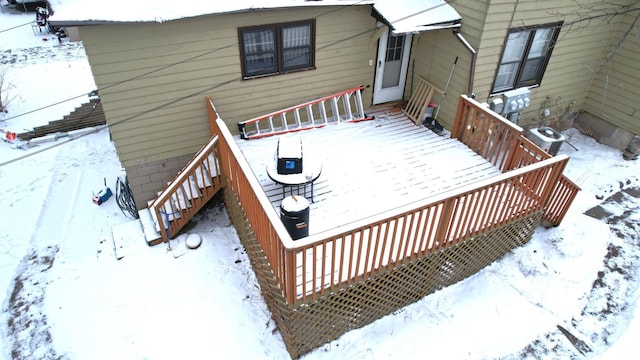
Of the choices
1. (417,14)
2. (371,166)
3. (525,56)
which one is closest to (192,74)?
(371,166)

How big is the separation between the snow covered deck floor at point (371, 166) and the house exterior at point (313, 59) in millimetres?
846

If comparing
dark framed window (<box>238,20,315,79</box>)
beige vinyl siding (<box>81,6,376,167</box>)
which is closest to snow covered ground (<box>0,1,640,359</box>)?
beige vinyl siding (<box>81,6,376,167</box>)

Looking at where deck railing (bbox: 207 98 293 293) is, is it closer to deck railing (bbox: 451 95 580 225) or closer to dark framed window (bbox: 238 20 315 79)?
dark framed window (bbox: 238 20 315 79)

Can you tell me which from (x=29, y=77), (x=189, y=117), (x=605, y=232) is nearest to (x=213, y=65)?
(x=189, y=117)

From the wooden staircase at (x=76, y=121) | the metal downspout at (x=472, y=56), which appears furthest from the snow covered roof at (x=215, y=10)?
the wooden staircase at (x=76, y=121)

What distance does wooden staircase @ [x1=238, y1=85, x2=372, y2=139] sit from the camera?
7.68 meters

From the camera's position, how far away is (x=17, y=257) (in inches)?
285

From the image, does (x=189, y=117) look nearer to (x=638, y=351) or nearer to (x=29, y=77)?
(x=638, y=351)

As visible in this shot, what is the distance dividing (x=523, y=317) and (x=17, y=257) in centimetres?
873

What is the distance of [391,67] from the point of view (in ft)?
28.1

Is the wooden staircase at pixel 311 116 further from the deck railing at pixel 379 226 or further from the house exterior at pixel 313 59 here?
the deck railing at pixel 379 226

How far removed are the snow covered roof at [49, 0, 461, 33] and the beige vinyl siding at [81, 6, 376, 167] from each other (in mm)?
240

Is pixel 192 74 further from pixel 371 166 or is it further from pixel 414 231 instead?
pixel 414 231

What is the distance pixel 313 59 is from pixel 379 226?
429cm
